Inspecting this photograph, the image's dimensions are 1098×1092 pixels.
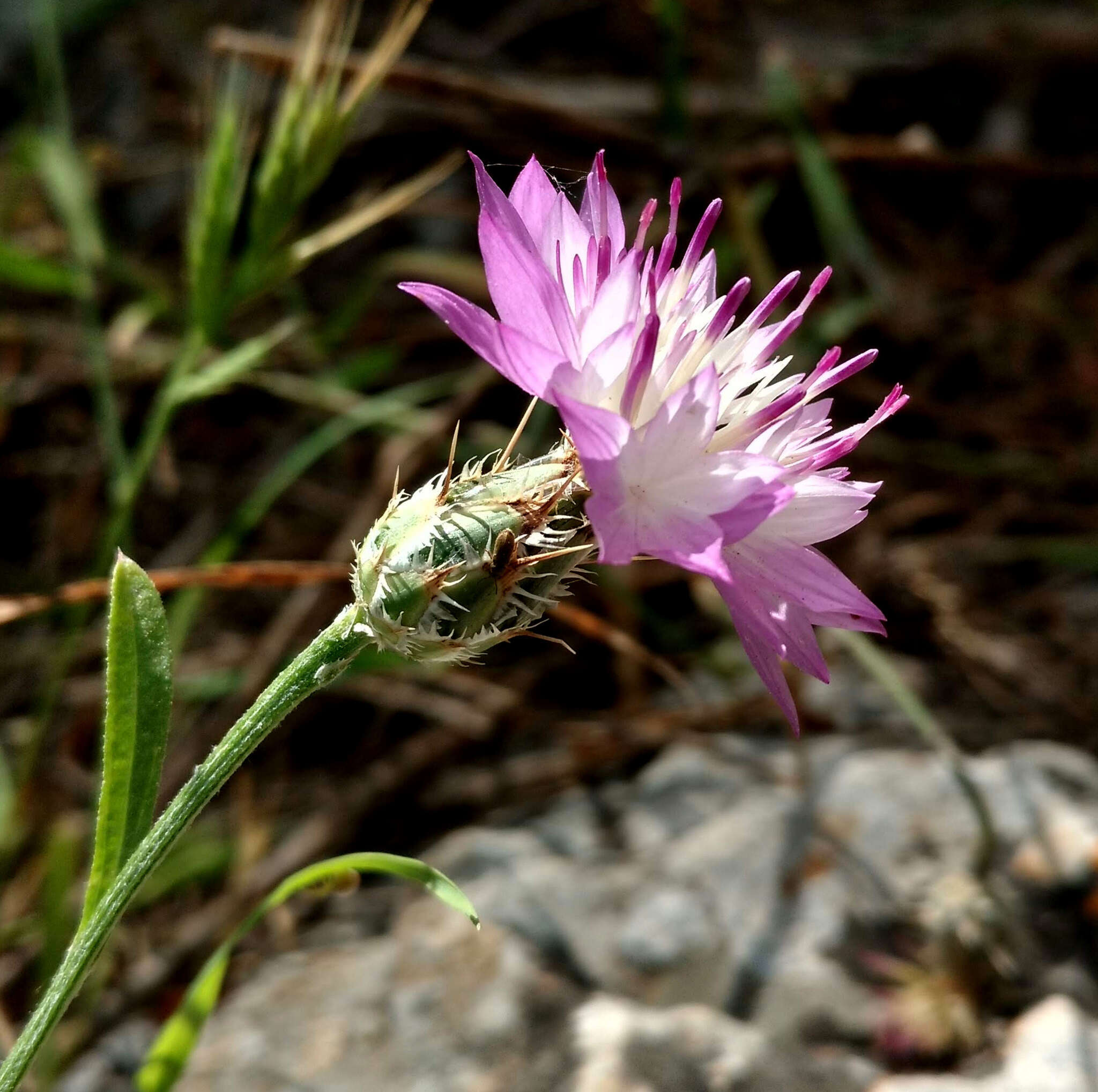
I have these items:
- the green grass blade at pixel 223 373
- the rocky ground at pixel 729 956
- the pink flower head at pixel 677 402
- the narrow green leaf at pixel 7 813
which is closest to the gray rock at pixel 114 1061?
the rocky ground at pixel 729 956

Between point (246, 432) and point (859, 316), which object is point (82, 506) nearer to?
point (246, 432)

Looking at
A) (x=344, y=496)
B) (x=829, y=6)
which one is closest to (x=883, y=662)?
(x=344, y=496)

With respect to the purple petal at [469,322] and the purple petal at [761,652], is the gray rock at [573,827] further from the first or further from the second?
the purple petal at [469,322]

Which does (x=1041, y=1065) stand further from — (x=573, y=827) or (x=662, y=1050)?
(x=573, y=827)

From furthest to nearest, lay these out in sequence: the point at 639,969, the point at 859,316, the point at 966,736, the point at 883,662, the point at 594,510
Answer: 1. the point at 859,316
2. the point at 966,736
3. the point at 883,662
4. the point at 639,969
5. the point at 594,510

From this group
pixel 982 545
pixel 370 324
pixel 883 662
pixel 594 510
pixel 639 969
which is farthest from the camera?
pixel 370 324

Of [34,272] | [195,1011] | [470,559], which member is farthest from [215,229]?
[195,1011]

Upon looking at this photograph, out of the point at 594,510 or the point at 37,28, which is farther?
the point at 37,28
